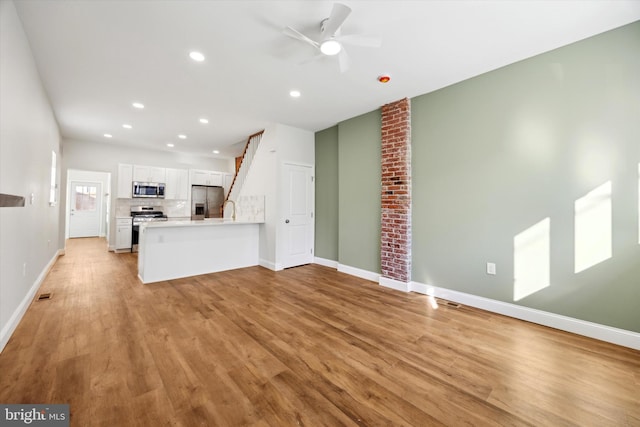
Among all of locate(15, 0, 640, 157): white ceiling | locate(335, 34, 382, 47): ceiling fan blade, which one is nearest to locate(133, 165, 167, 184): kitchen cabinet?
locate(15, 0, 640, 157): white ceiling

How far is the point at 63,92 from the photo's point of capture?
3697 millimetres

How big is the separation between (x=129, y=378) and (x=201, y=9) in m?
2.90

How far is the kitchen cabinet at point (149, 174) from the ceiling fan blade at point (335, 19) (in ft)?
22.2

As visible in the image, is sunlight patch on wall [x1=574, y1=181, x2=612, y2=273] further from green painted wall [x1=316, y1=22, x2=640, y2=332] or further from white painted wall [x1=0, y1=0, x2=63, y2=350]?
white painted wall [x1=0, y1=0, x2=63, y2=350]

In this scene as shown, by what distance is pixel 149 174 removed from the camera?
23.3 ft

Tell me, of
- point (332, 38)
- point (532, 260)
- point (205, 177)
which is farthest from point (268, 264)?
point (205, 177)

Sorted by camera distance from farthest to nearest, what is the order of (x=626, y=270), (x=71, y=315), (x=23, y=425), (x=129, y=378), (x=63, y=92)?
(x=63, y=92)
(x=71, y=315)
(x=626, y=270)
(x=129, y=378)
(x=23, y=425)

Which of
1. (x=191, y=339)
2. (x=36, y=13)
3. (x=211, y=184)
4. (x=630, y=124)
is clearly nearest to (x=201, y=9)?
(x=36, y=13)

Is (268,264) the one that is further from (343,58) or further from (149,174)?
(149,174)

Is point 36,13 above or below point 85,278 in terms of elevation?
above

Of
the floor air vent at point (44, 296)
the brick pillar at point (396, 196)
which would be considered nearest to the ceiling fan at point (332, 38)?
the brick pillar at point (396, 196)

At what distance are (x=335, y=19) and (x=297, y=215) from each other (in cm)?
359

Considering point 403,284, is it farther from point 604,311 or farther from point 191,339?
point 191,339

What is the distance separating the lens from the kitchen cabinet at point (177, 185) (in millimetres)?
7422
